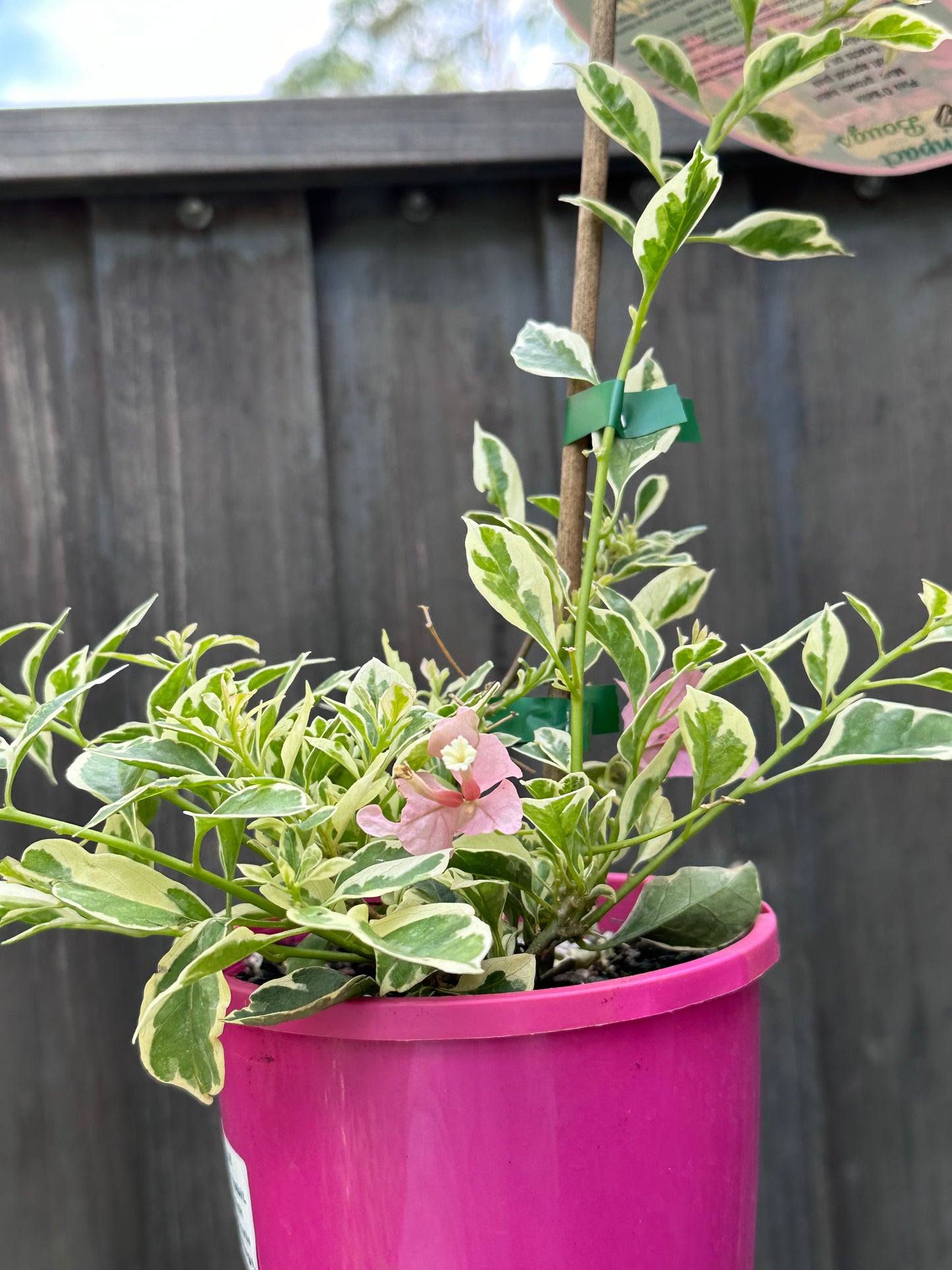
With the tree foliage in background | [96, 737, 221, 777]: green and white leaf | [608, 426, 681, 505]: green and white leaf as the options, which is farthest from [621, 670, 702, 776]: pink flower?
the tree foliage in background

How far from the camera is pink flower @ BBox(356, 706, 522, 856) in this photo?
0.41m

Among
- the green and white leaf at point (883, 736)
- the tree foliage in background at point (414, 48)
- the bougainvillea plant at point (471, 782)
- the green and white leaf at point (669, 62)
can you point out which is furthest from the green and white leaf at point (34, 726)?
the tree foliage in background at point (414, 48)

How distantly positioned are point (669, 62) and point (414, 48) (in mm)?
7820

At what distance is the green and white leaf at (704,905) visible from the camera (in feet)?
1.60

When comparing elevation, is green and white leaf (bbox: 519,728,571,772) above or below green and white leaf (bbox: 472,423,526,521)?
below

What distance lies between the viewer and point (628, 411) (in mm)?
516

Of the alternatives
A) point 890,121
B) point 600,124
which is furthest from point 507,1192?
point 890,121

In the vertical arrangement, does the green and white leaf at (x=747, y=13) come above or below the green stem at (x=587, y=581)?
above

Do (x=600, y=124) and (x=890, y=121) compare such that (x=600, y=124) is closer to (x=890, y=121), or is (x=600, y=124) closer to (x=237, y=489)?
(x=890, y=121)

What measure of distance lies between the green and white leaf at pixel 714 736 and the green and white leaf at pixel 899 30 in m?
0.33

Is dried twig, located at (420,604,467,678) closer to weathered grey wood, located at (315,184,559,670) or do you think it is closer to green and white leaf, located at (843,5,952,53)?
weathered grey wood, located at (315,184,559,670)

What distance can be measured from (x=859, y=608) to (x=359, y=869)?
0.94 feet

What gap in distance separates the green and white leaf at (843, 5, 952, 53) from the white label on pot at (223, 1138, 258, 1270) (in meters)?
0.63

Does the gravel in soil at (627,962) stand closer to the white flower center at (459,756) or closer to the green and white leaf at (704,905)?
the green and white leaf at (704,905)
